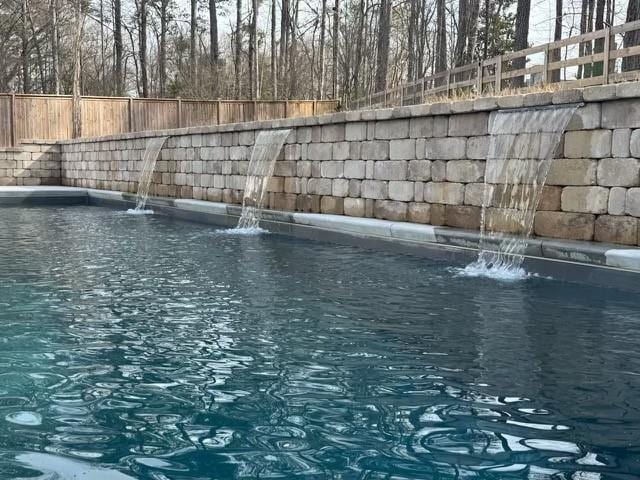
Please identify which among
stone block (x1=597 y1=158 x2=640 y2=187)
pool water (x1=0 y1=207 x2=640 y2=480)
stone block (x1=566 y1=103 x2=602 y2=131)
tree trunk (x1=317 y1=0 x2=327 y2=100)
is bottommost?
pool water (x1=0 y1=207 x2=640 y2=480)

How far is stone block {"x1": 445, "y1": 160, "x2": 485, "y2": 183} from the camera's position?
7156 millimetres

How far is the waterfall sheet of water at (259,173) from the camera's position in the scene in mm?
10492

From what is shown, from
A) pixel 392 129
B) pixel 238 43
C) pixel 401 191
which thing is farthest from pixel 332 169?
pixel 238 43

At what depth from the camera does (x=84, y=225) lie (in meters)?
10.7

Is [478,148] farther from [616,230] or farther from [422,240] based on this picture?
[616,230]

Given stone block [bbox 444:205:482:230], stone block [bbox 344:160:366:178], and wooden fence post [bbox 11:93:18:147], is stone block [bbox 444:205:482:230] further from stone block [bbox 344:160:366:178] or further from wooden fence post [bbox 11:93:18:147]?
wooden fence post [bbox 11:93:18:147]

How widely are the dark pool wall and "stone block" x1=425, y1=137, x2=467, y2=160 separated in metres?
0.01

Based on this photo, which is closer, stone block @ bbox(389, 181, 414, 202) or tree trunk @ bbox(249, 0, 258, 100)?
stone block @ bbox(389, 181, 414, 202)

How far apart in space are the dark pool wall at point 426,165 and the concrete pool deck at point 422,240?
250 millimetres

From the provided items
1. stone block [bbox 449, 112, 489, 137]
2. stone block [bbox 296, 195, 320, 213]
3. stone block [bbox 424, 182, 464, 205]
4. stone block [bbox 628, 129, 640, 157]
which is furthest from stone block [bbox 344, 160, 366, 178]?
stone block [bbox 628, 129, 640, 157]

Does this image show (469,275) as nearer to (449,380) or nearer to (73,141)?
(449,380)

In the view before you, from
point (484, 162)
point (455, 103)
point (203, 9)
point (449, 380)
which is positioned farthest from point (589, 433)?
point (203, 9)

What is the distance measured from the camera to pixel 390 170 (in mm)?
8391

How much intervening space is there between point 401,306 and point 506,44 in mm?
19064
